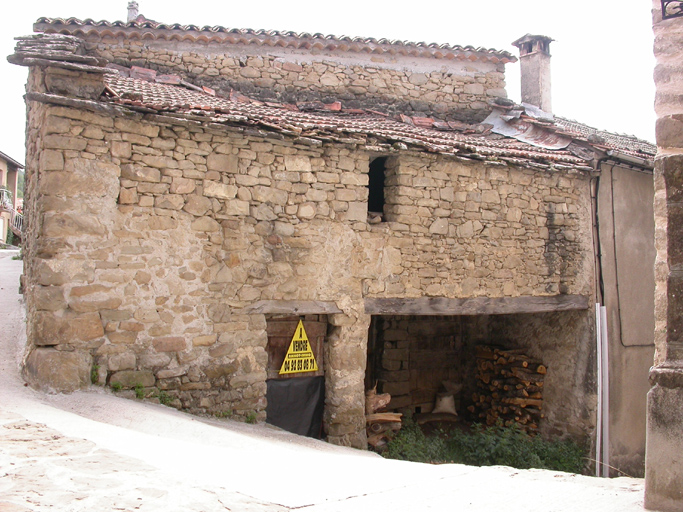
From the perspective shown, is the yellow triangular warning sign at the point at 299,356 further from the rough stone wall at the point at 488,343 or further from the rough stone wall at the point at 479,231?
the rough stone wall at the point at 488,343

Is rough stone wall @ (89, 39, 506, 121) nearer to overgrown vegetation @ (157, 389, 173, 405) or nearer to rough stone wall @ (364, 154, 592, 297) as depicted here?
rough stone wall @ (364, 154, 592, 297)

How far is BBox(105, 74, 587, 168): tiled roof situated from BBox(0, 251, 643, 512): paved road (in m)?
2.96

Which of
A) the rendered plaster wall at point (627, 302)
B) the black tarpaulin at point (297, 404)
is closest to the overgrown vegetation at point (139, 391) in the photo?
the black tarpaulin at point (297, 404)

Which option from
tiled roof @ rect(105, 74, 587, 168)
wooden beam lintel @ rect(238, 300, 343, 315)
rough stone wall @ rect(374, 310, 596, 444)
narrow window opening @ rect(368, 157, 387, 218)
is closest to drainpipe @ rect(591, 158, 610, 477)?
rough stone wall @ rect(374, 310, 596, 444)

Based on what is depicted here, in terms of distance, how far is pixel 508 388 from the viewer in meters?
9.25

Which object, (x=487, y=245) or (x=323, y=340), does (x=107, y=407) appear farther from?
(x=487, y=245)

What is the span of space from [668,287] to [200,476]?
2.88 metres

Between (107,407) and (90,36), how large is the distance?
653cm

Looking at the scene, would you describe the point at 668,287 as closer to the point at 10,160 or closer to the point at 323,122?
the point at 323,122

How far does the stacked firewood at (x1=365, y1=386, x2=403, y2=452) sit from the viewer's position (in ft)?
24.3

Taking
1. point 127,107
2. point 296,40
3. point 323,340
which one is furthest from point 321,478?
point 296,40

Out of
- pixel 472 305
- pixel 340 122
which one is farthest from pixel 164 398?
pixel 472 305

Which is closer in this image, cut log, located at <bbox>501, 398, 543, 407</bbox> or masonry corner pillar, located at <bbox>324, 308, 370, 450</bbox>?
masonry corner pillar, located at <bbox>324, 308, 370, 450</bbox>

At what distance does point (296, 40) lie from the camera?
971 centimetres
